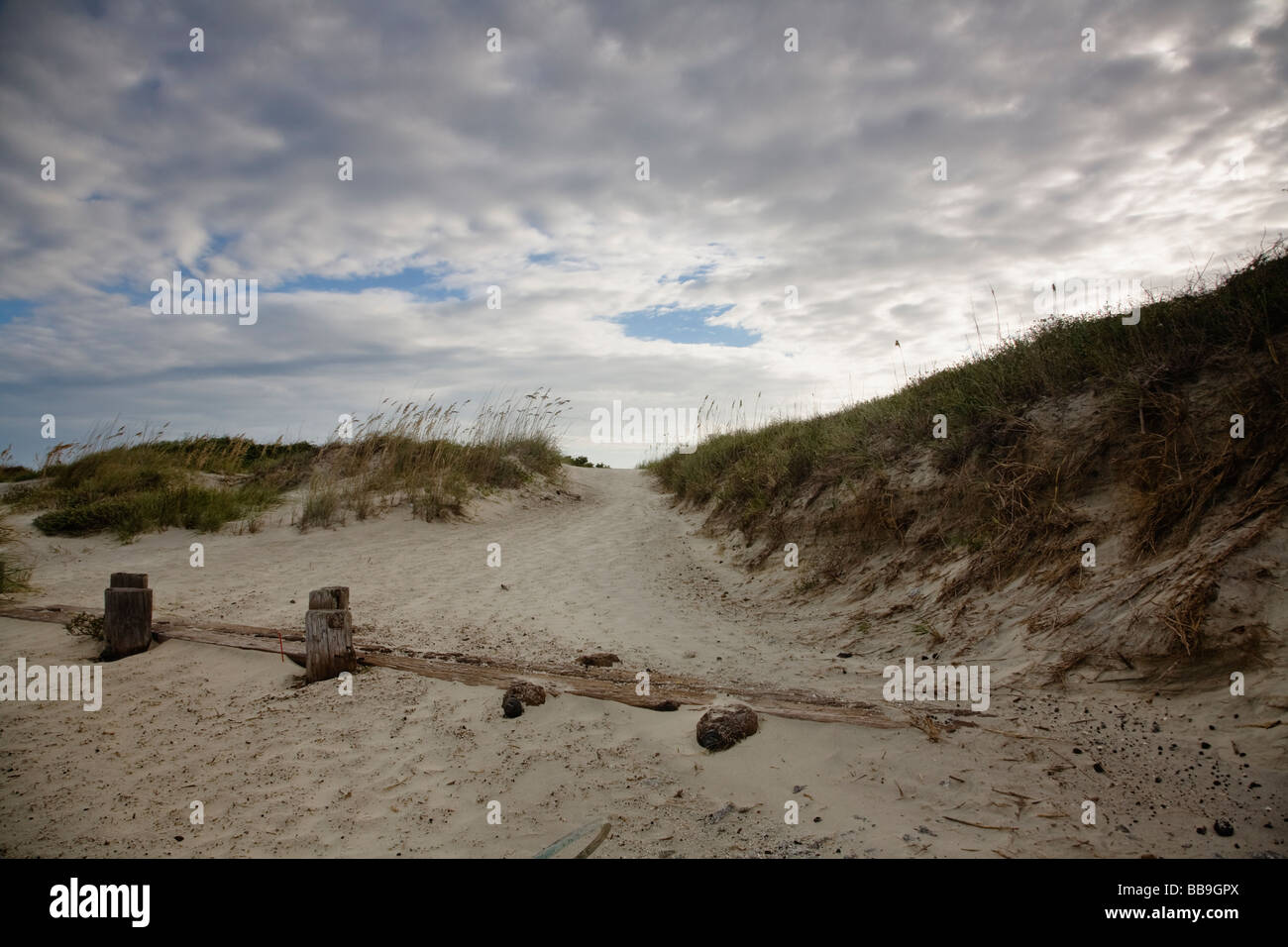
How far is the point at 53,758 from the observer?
4039mm

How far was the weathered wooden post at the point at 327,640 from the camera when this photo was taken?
4863 mm

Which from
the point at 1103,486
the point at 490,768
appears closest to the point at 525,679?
the point at 490,768

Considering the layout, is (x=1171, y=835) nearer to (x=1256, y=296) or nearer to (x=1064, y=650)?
(x=1064, y=650)

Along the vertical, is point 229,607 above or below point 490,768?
above

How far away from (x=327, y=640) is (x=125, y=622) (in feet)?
7.33

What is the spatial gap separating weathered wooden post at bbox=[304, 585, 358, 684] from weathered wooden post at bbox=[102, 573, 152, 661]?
1926 millimetres

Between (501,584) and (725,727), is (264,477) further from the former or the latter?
(725,727)

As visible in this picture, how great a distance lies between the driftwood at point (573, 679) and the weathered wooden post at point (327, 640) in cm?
23

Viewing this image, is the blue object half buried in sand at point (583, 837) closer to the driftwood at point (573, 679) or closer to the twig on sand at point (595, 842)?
the twig on sand at point (595, 842)

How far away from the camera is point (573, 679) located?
4.56m

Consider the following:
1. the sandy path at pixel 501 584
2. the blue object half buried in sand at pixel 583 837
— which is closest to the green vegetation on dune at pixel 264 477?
the sandy path at pixel 501 584

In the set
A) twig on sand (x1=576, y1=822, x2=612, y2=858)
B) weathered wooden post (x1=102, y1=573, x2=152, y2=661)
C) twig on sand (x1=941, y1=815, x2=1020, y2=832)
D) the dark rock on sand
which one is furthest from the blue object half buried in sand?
weathered wooden post (x1=102, y1=573, x2=152, y2=661)

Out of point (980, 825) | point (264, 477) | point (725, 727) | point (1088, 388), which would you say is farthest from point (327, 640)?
point (264, 477)
